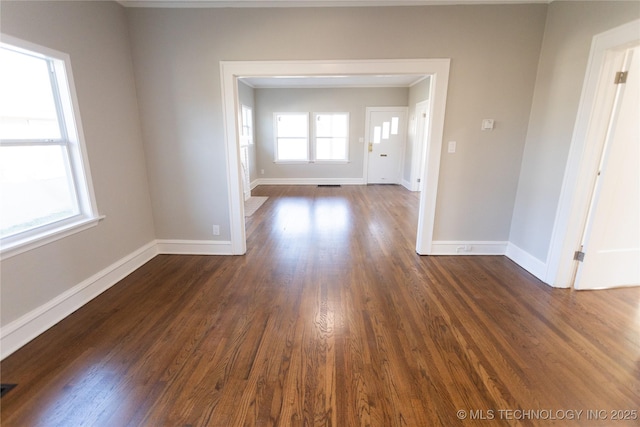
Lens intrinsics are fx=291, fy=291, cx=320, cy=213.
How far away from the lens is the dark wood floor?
1495mm

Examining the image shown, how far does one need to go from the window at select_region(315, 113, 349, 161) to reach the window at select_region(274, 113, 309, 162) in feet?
1.10

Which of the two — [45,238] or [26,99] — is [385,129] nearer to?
[26,99]

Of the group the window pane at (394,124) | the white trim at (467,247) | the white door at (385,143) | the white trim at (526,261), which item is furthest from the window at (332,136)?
the white trim at (526,261)

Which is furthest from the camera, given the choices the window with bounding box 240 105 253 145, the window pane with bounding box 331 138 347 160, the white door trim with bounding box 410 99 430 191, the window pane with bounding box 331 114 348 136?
the window pane with bounding box 331 138 347 160

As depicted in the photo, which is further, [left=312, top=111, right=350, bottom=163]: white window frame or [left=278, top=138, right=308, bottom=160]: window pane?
[left=278, top=138, right=308, bottom=160]: window pane

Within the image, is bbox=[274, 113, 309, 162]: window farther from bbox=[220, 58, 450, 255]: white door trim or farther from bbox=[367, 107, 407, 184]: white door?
bbox=[220, 58, 450, 255]: white door trim

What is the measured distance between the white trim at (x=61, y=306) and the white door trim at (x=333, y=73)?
1.24 meters

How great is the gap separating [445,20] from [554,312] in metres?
2.81

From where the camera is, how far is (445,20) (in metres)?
2.85

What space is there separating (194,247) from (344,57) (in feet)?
8.88

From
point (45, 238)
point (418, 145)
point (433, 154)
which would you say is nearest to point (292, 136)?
point (418, 145)

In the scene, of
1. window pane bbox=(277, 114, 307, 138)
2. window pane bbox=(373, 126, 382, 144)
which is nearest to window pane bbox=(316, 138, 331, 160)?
window pane bbox=(277, 114, 307, 138)

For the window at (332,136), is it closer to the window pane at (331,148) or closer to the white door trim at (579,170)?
the window pane at (331,148)

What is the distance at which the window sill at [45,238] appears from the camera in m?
1.87
